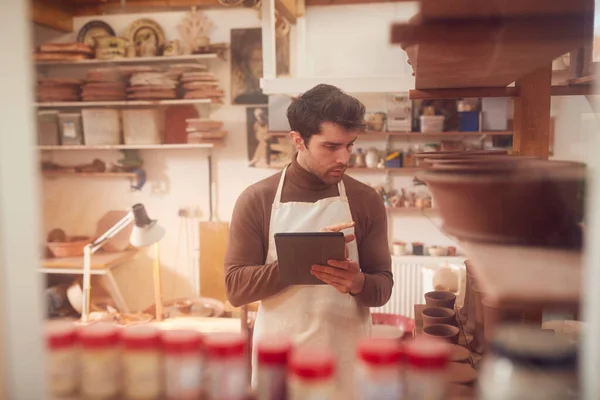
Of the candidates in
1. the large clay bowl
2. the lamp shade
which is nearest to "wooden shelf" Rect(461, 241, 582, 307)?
the large clay bowl

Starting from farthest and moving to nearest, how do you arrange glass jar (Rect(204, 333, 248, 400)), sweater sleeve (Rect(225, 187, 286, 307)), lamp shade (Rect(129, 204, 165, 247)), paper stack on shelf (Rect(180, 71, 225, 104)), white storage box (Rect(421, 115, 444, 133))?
1. paper stack on shelf (Rect(180, 71, 225, 104))
2. white storage box (Rect(421, 115, 444, 133))
3. lamp shade (Rect(129, 204, 165, 247))
4. sweater sleeve (Rect(225, 187, 286, 307))
5. glass jar (Rect(204, 333, 248, 400))

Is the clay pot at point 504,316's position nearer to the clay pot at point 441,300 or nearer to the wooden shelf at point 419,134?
the clay pot at point 441,300

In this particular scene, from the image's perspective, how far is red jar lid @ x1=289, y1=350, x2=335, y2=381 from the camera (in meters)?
0.77

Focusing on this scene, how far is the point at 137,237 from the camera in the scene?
2920mm

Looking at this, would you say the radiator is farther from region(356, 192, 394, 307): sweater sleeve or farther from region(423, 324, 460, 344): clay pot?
region(423, 324, 460, 344): clay pot

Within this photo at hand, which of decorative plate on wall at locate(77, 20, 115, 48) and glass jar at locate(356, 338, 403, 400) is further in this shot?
decorative plate on wall at locate(77, 20, 115, 48)

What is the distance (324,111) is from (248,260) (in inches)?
23.6

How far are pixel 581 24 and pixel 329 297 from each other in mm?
1251

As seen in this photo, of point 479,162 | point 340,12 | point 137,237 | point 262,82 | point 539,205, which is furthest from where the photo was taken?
point 340,12

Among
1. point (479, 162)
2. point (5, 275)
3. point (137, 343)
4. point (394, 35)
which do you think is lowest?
point (137, 343)

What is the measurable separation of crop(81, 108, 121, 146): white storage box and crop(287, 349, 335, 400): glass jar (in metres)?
4.36

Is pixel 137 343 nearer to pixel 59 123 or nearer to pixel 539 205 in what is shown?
pixel 539 205

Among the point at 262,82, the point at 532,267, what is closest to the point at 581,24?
the point at 532,267

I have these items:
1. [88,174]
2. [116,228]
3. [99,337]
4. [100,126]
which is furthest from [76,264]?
[99,337]
